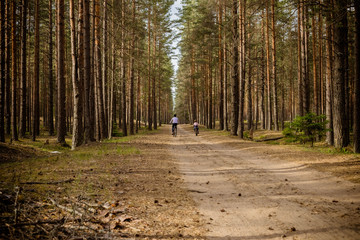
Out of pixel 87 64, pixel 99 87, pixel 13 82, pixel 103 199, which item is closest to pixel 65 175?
pixel 103 199

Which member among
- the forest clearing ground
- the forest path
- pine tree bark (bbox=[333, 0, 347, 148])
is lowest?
the forest path

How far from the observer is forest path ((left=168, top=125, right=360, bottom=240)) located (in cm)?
382

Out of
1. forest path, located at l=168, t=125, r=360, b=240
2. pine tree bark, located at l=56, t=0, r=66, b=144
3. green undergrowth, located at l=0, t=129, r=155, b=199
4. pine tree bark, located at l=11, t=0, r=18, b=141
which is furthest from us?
pine tree bark, located at l=11, t=0, r=18, b=141

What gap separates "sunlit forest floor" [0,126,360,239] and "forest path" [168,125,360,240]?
433 millimetres

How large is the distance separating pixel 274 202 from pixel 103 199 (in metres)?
3.54

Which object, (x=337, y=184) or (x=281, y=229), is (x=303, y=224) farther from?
(x=337, y=184)

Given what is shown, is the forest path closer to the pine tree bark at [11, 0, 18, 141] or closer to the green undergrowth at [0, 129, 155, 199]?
the green undergrowth at [0, 129, 155, 199]

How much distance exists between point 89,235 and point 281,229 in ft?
9.45

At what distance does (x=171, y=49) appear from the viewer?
4053 centimetres

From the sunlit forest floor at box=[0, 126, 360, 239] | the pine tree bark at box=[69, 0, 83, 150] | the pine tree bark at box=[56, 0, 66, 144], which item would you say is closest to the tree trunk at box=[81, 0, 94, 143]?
the pine tree bark at box=[69, 0, 83, 150]

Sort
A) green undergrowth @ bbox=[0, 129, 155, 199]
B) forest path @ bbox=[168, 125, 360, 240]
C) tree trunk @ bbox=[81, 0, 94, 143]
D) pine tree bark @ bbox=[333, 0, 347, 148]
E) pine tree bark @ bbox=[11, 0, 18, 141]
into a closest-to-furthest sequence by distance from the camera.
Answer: forest path @ bbox=[168, 125, 360, 240], green undergrowth @ bbox=[0, 129, 155, 199], pine tree bark @ bbox=[333, 0, 347, 148], tree trunk @ bbox=[81, 0, 94, 143], pine tree bark @ bbox=[11, 0, 18, 141]

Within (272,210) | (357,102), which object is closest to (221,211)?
(272,210)

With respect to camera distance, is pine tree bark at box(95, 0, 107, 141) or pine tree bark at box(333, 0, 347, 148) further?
pine tree bark at box(95, 0, 107, 141)

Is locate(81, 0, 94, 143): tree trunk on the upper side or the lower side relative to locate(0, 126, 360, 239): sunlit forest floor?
upper
